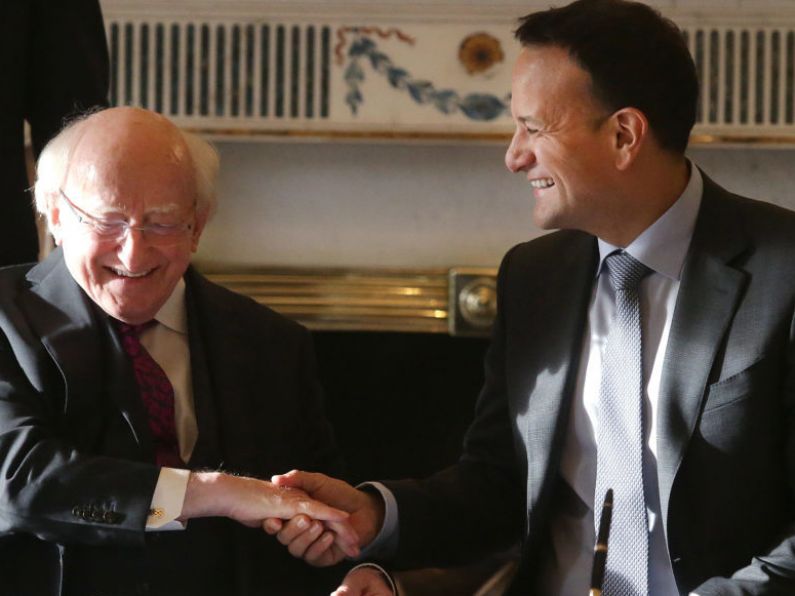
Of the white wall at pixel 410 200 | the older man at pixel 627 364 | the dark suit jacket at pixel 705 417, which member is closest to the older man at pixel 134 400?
the older man at pixel 627 364

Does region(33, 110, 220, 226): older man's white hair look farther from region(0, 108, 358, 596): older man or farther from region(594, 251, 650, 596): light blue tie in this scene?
region(594, 251, 650, 596): light blue tie

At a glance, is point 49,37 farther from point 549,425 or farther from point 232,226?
point 549,425

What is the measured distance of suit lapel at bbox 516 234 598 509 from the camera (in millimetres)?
1717

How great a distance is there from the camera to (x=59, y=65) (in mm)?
2035

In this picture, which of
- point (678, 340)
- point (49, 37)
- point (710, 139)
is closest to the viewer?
point (678, 340)

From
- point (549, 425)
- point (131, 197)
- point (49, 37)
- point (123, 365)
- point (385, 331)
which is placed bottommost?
point (385, 331)

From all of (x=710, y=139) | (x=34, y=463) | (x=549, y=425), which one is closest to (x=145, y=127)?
(x=34, y=463)

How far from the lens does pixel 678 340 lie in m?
1.62

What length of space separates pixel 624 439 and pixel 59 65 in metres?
1.09

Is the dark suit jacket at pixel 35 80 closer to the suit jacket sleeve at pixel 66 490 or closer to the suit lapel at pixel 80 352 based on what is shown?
the suit lapel at pixel 80 352

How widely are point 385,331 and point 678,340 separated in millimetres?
1056

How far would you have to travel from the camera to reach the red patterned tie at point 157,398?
5.43 ft

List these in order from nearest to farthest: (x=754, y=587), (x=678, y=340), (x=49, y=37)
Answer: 1. (x=754, y=587)
2. (x=678, y=340)
3. (x=49, y=37)

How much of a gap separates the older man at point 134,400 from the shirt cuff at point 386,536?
0.09 metres
